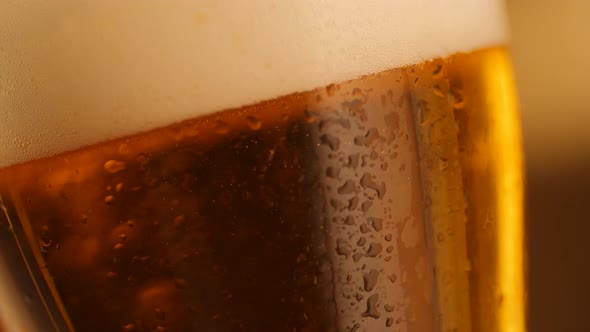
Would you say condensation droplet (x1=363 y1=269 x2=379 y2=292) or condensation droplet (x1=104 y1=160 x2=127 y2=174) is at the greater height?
condensation droplet (x1=104 y1=160 x2=127 y2=174)

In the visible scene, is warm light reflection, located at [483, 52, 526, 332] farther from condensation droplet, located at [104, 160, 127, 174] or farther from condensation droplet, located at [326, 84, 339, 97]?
condensation droplet, located at [104, 160, 127, 174]

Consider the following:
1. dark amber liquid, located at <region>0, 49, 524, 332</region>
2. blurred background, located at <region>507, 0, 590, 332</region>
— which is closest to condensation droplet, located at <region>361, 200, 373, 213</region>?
dark amber liquid, located at <region>0, 49, 524, 332</region>

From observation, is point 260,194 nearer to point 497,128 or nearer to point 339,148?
point 339,148

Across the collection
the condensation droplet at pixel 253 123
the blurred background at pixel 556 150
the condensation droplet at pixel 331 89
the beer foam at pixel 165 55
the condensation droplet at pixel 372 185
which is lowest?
the blurred background at pixel 556 150

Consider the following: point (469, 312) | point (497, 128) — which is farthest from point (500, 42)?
point (469, 312)

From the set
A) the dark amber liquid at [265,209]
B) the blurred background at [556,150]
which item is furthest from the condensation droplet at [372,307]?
the blurred background at [556,150]

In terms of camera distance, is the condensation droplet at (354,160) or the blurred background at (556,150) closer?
the condensation droplet at (354,160)

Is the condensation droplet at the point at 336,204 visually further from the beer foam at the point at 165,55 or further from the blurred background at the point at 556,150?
the blurred background at the point at 556,150

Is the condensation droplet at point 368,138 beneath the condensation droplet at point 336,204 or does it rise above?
above
